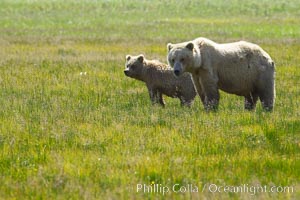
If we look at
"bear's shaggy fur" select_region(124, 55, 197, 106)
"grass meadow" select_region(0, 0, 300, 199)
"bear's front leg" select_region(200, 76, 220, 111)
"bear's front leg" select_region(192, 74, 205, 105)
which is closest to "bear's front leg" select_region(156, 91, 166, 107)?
"bear's shaggy fur" select_region(124, 55, 197, 106)

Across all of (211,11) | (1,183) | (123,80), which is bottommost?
(211,11)

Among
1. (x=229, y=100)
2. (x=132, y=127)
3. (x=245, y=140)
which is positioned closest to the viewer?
(x=245, y=140)

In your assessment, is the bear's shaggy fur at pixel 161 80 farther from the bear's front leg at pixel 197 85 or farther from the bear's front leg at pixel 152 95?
the bear's front leg at pixel 197 85

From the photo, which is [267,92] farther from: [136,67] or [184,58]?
[136,67]

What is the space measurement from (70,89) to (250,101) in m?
4.21

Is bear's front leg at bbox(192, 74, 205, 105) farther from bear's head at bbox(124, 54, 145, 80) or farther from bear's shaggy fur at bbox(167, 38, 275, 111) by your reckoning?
bear's head at bbox(124, 54, 145, 80)

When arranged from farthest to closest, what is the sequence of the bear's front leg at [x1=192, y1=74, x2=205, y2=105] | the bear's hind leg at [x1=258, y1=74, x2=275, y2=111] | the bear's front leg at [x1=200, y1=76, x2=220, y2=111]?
the bear's hind leg at [x1=258, y1=74, x2=275, y2=111] < the bear's front leg at [x1=192, y1=74, x2=205, y2=105] < the bear's front leg at [x1=200, y1=76, x2=220, y2=111]

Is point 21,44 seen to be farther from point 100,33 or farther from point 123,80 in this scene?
point 123,80

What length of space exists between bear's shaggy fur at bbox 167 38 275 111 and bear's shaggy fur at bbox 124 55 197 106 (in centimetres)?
109

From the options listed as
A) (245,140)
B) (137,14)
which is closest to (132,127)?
(245,140)

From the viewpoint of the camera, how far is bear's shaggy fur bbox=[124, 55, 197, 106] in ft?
44.9

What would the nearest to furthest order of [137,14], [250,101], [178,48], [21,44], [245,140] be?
[245,140]
[178,48]
[250,101]
[21,44]
[137,14]

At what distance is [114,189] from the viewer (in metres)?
7.46

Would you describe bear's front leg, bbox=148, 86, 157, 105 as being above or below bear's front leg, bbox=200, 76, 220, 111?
below
